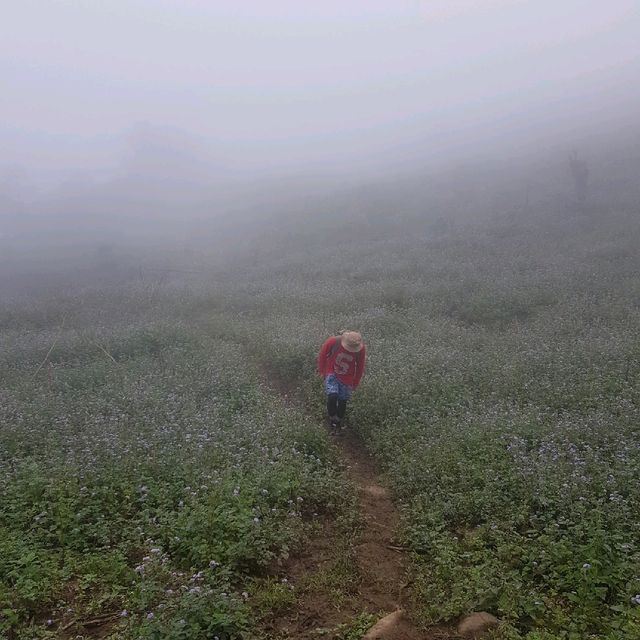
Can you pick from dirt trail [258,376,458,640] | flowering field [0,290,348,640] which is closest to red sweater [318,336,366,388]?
flowering field [0,290,348,640]

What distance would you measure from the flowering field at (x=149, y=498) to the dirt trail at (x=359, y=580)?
30 centimetres

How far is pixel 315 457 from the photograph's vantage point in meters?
8.53

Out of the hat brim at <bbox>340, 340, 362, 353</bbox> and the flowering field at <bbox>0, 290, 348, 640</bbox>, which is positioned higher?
the hat brim at <bbox>340, 340, 362, 353</bbox>

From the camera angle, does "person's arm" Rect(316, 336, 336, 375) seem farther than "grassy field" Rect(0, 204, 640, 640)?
Yes

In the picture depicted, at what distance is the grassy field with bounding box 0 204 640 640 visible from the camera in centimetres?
507

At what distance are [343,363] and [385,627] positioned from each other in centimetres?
532

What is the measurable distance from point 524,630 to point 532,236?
908 inches

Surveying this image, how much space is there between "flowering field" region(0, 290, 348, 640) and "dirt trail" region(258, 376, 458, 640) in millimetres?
297

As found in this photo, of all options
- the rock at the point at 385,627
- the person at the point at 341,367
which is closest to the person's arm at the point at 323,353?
the person at the point at 341,367

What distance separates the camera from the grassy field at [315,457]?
5074mm

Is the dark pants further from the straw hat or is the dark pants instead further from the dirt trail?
the dirt trail

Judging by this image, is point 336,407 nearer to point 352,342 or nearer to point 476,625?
point 352,342

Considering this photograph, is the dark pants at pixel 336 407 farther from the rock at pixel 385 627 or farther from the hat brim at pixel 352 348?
the rock at pixel 385 627

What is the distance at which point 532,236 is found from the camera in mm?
25094
